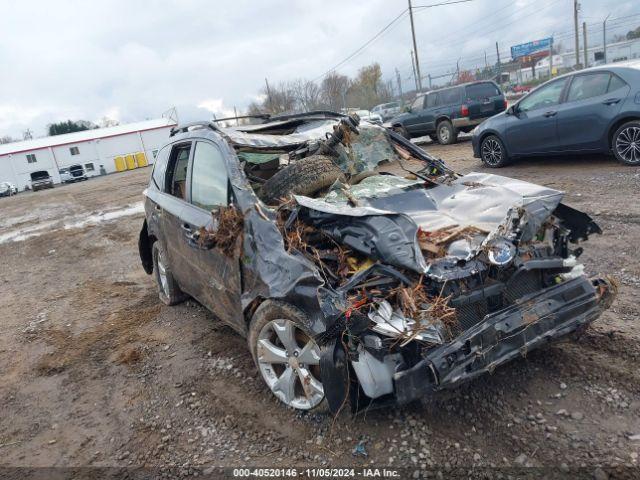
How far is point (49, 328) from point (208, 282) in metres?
2.60

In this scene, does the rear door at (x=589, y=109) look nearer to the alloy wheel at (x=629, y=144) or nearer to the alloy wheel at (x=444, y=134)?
the alloy wheel at (x=629, y=144)

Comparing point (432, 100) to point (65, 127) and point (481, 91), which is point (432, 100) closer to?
point (481, 91)

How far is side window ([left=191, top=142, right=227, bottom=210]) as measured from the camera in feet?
12.1

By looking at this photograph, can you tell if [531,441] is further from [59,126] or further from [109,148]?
[59,126]

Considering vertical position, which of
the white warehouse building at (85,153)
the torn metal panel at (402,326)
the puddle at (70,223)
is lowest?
the puddle at (70,223)

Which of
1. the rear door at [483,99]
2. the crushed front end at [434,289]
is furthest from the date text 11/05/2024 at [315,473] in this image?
the rear door at [483,99]

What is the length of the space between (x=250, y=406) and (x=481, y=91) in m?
13.6

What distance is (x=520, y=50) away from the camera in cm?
5291

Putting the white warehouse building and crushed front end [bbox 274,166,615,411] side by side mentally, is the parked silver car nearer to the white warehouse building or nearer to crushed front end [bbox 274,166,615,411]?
the white warehouse building

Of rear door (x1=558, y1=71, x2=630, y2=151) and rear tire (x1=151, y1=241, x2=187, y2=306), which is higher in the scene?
rear door (x1=558, y1=71, x2=630, y2=151)

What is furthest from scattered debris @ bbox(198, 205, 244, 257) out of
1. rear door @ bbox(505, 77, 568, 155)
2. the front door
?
rear door @ bbox(505, 77, 568, 155)

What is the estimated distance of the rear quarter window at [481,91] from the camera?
14.5 metres

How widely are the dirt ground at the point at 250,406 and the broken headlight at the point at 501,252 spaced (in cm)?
85

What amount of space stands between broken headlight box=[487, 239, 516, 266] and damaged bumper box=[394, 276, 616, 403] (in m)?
0.28
